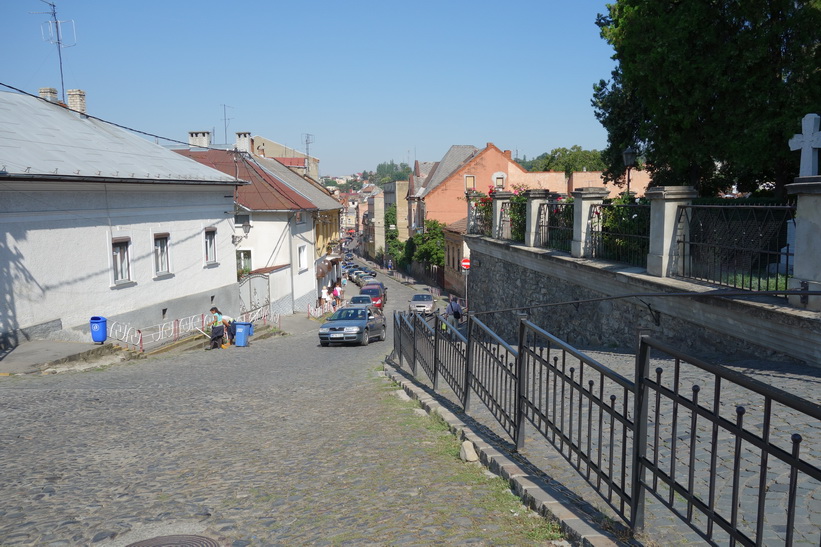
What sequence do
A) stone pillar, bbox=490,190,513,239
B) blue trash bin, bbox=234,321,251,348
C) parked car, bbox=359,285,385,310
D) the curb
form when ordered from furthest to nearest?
parked car, bbox=359,285,385,310 → blue trash bin, bbox=234,321,251,348 → stone pillar, bbox=490,190,513,239 → the curb

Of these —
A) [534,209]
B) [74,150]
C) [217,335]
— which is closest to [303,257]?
[217,335]

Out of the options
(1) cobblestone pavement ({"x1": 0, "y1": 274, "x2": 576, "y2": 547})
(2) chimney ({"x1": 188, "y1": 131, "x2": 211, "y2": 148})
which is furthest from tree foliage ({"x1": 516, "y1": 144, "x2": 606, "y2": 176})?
(1) cobblestone pavement ({"x1": 0, "y1": 274, "x2": 576, "y2": 547})

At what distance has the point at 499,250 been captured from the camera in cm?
1816

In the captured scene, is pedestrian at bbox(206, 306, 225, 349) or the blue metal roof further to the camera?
pedestrian at bbox(206, 306, 225, 349)

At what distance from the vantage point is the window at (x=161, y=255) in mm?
22297

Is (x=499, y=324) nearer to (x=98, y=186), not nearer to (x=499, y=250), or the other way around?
(x=499, y=250)

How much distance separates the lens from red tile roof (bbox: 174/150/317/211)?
110 feet

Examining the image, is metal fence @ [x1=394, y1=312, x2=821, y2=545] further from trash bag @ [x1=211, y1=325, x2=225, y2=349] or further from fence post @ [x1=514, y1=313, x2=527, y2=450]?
trash bag @ [x1=211, y1=325, x2=225, y2=349]

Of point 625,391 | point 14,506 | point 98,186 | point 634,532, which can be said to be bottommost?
point 14,506

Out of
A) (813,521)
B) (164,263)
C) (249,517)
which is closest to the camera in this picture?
(813,521)

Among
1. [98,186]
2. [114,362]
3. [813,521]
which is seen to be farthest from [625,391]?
[98,186]

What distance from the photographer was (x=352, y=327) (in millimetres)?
21812

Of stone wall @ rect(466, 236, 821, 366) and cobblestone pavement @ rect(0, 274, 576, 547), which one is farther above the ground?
stone wall @ rect(466, 236, 821, 366)

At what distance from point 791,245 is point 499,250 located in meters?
9.14
